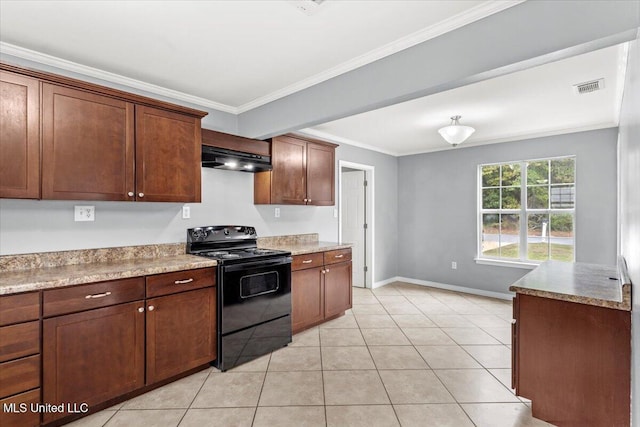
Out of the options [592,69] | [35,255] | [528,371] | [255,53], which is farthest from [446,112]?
[35,255]

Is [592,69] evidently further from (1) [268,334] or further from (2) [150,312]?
(2) [150,312]

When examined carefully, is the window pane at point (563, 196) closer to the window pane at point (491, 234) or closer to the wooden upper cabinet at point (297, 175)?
the window pane at point (491, 234)

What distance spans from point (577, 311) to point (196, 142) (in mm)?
2979

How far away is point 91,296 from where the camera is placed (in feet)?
6.49

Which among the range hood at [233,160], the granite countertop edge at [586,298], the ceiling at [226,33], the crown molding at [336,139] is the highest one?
the ceiling at [226,33]

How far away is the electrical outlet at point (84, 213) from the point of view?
2.46 meters

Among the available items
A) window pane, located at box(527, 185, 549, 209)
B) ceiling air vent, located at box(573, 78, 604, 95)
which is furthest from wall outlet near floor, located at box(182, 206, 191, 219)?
window pane, located at box(527, 185, 549, 209)

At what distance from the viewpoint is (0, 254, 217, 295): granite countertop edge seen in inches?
69.8

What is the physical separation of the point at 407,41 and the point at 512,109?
1984 millimetres

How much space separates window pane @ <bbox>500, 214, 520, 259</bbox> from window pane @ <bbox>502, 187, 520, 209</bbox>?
140mm

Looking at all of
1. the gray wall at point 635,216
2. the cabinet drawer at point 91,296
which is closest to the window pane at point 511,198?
the gray wall at point 635,216

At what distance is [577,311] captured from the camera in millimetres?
1833

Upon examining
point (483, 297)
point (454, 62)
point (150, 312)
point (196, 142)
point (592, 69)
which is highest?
point (592, 69)

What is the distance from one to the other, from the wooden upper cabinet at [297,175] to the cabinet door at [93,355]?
1.78m
